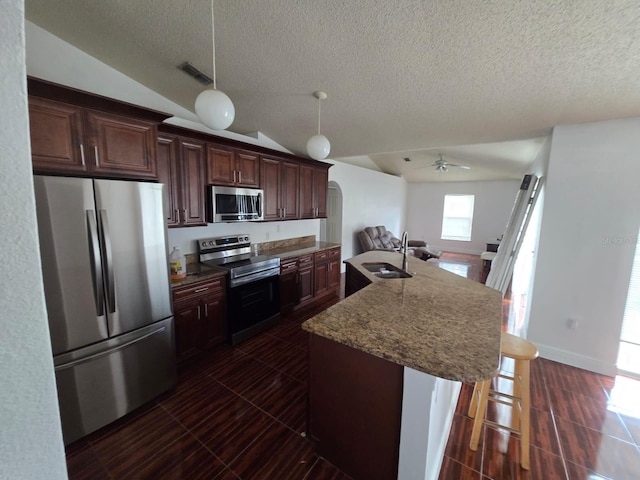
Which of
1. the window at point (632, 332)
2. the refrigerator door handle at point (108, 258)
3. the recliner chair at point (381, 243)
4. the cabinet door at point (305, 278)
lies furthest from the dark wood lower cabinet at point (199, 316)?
the recliner chair at point (381, 243)

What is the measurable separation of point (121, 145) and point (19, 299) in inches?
77.1

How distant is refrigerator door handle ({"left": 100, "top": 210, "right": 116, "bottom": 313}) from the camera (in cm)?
171

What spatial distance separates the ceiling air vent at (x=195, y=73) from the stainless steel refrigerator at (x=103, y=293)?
125cm

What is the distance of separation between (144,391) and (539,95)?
3.99 meters

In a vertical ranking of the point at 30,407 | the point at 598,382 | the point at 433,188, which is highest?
the point at 433,188

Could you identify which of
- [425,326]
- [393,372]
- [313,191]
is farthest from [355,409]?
[313,191]

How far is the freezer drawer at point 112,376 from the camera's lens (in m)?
1.68

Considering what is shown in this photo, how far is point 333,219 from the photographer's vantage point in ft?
20.1

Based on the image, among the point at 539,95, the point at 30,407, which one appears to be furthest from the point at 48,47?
the point at 539,95

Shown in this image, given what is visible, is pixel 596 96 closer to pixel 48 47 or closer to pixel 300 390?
pixel 300 390

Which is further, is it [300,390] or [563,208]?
[563,208]

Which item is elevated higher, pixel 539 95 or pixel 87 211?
pixel 539 95

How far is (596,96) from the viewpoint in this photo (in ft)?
6.91

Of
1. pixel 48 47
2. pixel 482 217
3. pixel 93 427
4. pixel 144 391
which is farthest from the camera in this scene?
pixel 482 217
